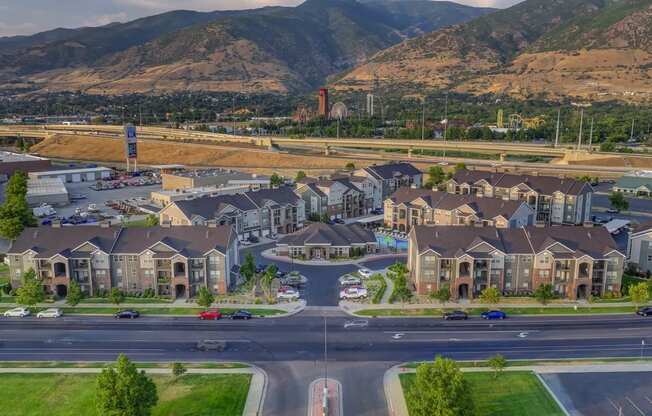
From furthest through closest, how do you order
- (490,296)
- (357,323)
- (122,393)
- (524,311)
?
(490,296)
(524,311)
(357,323)
(122,393)

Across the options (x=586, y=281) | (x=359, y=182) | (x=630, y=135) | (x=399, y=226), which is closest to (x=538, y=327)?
(x=586, y=281)

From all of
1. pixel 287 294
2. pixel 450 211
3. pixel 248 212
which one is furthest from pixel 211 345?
pixel 450 211

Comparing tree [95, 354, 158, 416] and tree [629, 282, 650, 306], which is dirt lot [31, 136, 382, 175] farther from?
tree [95, 354, 158, 416]

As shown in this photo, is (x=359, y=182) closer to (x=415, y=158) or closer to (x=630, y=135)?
(x=415, y=158)

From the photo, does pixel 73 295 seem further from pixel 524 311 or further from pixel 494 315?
pixel 524 311

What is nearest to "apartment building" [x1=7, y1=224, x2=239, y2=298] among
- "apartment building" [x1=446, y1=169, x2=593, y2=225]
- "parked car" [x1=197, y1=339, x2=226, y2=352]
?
"parked car" [x1=197, y1=339, x2=226, y2=352]

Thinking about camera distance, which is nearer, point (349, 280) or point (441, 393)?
point (441, 393)

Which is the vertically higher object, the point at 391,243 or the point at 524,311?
the point at 391,243
